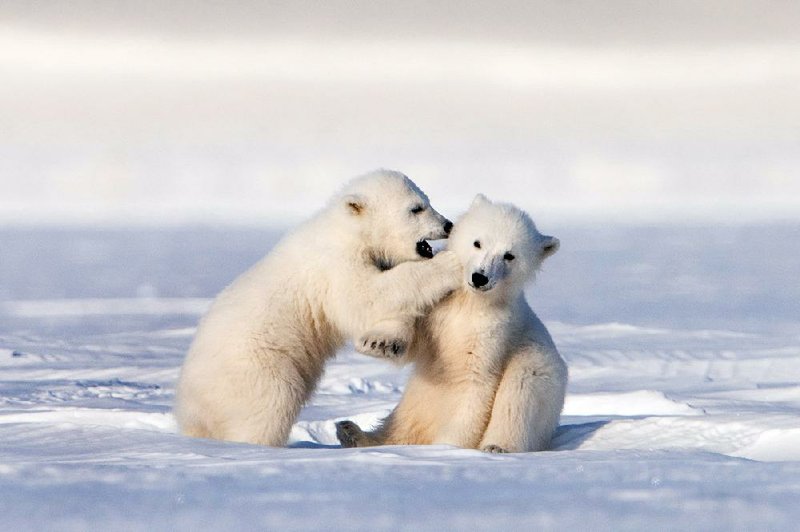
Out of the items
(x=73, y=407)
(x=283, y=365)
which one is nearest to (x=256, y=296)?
(x=283, y=365)

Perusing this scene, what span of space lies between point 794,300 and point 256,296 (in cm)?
873

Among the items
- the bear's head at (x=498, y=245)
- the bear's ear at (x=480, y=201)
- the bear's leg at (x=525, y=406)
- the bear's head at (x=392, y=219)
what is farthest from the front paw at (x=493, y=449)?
Answer: the bear's ear at (x=480, y=201)

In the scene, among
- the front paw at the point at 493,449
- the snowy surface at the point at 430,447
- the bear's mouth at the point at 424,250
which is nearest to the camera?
the snowy surface at the point at 430,447

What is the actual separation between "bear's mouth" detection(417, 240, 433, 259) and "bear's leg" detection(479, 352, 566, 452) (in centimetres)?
56

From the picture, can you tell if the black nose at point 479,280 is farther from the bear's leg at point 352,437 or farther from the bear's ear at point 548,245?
the bear's leg at point 352,437

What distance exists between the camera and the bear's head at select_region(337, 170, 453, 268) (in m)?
4.27

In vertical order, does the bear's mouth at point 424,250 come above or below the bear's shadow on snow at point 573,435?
above

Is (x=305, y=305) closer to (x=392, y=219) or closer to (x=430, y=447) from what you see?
(x=392, y=219)

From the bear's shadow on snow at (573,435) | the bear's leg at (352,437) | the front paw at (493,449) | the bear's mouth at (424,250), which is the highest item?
the bear's mouth at (424,250)

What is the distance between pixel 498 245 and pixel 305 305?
2.54ft

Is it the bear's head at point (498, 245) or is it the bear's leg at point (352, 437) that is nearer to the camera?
the bear's head at point (498, 245)

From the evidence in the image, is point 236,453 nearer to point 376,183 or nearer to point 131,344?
point 376,183

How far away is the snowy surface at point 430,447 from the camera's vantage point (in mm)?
2484

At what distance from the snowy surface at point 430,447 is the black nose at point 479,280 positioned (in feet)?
2.35
